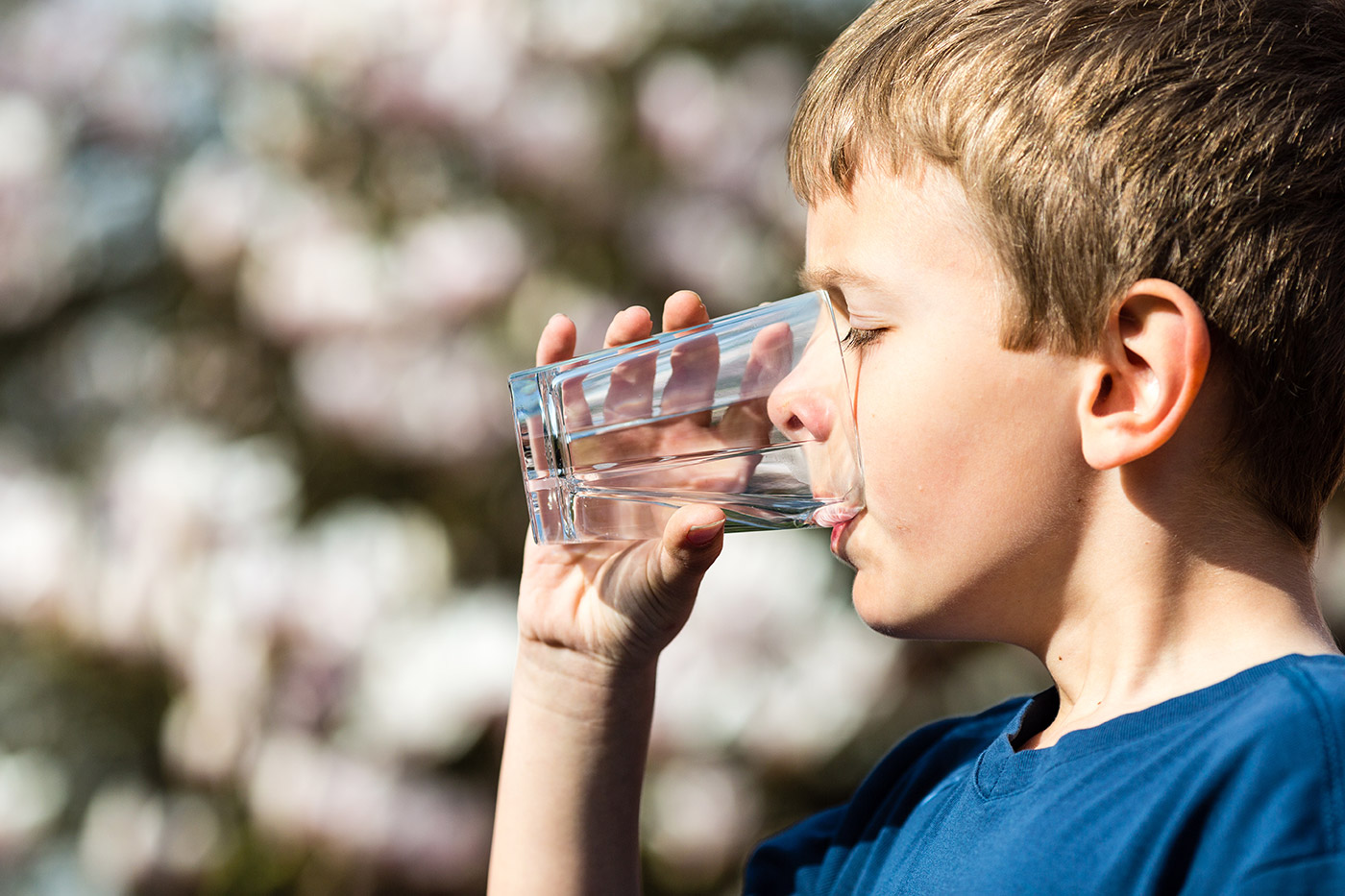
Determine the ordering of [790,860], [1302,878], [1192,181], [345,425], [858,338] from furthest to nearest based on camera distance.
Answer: [345,425], [790,860], [858,338], [1192,181], [1302,878]

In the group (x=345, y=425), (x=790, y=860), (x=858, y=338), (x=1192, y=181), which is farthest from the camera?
(x=345, y=425)

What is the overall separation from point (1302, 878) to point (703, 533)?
50 cm

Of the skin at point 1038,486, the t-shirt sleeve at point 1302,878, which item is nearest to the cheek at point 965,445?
the skin at point 1038,486

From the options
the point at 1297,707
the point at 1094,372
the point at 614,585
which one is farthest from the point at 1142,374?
the point at 614,585

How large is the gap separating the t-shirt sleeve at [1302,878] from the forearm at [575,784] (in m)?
0.67

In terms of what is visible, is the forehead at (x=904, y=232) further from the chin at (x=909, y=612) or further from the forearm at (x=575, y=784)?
the forearm at (x=575, y=784)

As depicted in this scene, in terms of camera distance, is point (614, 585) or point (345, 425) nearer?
point (614, 585)

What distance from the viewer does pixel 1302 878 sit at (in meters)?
0.65

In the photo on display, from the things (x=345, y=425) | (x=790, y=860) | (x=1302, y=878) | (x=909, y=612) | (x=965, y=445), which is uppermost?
(x=345, y=425)

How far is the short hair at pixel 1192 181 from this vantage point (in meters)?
0.83

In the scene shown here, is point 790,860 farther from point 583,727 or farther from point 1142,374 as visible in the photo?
point 1142,374

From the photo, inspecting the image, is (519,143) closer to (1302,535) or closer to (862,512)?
(862,512)

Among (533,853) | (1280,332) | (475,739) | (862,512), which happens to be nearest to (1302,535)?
(1280,332)

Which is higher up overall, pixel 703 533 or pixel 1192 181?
pixel 1192 181
